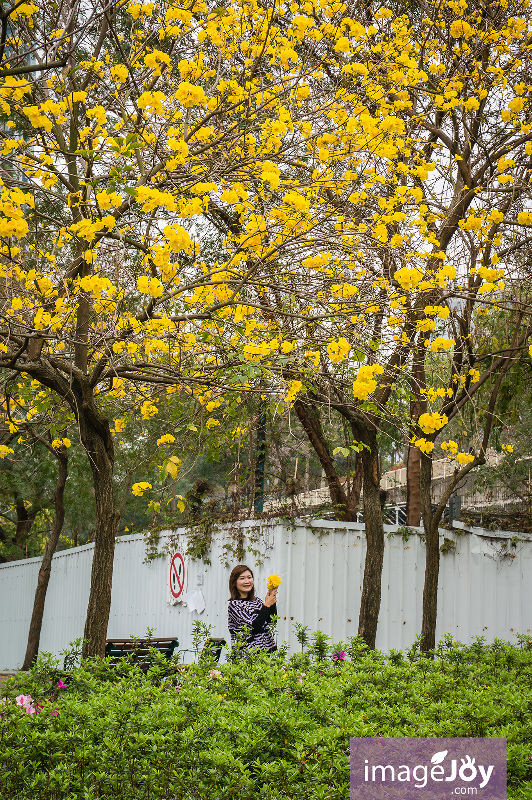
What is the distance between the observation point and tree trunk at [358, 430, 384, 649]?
6410 mm

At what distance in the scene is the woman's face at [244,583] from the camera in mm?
5430

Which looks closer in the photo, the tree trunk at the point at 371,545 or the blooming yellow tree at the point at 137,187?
the blooming yellow tree at the point at 137,187

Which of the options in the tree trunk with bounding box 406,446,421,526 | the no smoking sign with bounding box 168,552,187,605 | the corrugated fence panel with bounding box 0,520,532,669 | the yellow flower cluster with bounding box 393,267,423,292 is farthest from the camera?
the tree trunk with bounding box 406,446,421,526

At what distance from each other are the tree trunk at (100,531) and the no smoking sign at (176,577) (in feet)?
11.2

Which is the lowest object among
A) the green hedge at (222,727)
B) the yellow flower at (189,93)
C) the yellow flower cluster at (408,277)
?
the green hedge at (222,727)

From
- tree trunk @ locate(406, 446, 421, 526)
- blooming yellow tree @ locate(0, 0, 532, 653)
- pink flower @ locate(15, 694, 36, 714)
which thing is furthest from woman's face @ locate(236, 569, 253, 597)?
tree trunk @ locate(406, 446, 421, 526)

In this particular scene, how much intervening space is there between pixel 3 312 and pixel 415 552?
508cm

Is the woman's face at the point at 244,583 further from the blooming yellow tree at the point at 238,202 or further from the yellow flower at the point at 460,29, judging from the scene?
the yellow flower at the point at 460,29

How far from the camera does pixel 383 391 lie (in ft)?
21.2

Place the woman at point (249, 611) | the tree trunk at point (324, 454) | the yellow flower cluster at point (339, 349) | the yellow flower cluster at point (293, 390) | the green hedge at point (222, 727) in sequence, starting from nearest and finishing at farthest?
the green hedge at point (222, 727) → the yellow flower cluster at point (339, 349) → the yellow flower cluster at point (293, 390) → the woman at point (249, 611) → the tree trunk at point (324, 454)

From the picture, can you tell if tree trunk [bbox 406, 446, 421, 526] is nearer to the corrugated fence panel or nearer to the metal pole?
the corrugated fence panel

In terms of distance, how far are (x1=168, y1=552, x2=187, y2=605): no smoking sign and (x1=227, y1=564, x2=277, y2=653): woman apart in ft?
9.26

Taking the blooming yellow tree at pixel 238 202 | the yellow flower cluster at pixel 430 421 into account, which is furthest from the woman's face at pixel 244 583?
the yellow flower cluster at pixel 430 421

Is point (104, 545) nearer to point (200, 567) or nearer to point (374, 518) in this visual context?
point (374, 518)
